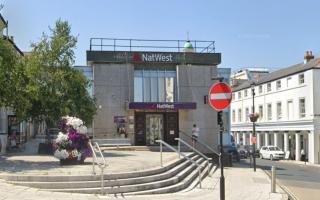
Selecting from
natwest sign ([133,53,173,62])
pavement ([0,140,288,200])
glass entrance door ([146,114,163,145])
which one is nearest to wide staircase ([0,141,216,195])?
pavement ([0,140,288,200])

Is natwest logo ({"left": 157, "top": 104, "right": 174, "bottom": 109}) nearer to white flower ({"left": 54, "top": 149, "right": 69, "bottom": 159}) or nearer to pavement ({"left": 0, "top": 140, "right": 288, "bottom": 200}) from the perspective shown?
pavement ({"left": 0, "top": 140, "right": 288, "bottom": 200})

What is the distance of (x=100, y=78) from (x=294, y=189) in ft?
48.8

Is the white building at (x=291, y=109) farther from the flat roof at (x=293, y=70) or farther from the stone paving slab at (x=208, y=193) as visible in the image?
the stone paving slab at (x=208, y=193)

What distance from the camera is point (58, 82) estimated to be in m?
27.5

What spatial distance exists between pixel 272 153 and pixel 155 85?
3034cm

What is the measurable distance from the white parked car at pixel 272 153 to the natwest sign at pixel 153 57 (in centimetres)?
3045

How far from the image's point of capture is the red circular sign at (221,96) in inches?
561

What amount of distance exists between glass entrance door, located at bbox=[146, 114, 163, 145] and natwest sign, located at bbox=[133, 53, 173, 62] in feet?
11.7

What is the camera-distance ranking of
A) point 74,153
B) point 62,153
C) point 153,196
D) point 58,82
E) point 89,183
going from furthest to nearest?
1. point 58,82
2. point 74,153
3. point 62,153
4. point 153,196
5. point 89,183

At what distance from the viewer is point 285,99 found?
63125 millimetres

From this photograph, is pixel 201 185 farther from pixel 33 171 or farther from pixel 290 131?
pixel 290 131

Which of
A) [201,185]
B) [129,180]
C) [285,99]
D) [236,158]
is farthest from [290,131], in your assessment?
A: [129,180]

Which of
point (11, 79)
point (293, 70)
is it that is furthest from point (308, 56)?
point (11, 79)

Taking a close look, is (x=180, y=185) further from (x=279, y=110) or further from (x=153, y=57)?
(x=279, y=110)
